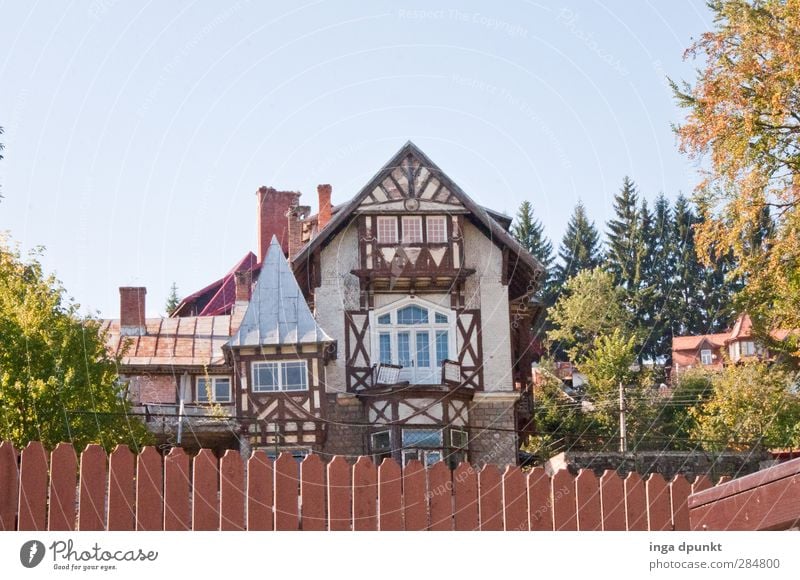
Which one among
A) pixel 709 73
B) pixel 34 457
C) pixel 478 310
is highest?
pixel 709 73

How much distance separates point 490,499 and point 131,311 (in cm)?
2810

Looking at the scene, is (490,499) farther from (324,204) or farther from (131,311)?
(131,311)

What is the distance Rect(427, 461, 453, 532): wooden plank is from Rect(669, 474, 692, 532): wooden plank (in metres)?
1.95

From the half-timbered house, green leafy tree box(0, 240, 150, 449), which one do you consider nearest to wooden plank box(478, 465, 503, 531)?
green leafy tree box(0, 240, 150, 449)

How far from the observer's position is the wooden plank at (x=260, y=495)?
32.1 feet

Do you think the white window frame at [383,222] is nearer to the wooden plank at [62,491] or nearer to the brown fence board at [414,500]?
the brown fence board at [414,500]

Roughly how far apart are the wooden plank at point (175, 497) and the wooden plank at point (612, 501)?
132 inches

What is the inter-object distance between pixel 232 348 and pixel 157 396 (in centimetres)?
501

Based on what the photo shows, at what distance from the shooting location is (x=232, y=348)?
30.6 m

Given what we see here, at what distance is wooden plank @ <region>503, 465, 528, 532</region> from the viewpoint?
10.3 metres

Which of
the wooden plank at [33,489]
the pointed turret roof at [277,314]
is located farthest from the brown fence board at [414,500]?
the pointed turret roof at [277,314]

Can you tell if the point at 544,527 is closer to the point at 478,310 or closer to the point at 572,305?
the point at 478,310

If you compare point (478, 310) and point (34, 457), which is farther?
point (478, 310)
